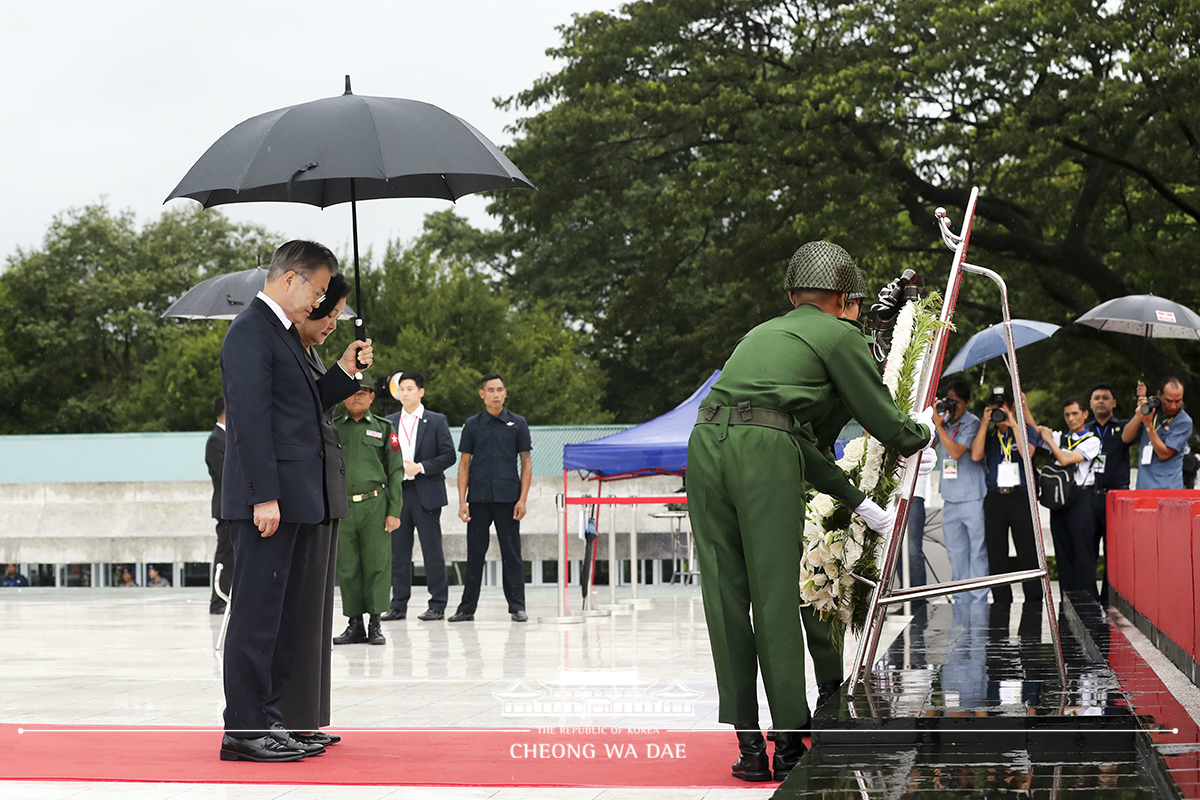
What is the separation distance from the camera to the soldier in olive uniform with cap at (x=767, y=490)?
454 cm

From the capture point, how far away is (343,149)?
552 centimetres

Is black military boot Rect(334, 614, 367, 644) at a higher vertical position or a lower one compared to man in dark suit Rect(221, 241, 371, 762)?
lower

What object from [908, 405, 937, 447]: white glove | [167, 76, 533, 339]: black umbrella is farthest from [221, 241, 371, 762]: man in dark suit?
[908, 405, 937, 447]: white glove

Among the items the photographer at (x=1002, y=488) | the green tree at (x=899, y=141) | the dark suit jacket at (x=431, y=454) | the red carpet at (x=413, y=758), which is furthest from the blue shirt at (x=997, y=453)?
the green tree at (x=899, y=141)

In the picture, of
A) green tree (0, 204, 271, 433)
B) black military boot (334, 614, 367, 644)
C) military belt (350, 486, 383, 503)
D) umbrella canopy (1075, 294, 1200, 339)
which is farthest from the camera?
green tree (0, 204, 271, 433)

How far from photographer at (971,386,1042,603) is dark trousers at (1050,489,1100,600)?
37 centimetres

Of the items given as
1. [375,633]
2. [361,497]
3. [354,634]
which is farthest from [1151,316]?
[354,634]

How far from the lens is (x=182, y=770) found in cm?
487

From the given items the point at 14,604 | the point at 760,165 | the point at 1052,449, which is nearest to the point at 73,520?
the point at 14,604

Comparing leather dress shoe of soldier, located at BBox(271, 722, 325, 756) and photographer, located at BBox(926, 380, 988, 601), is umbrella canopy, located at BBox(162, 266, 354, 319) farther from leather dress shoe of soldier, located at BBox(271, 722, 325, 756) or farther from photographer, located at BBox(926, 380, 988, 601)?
photographer, located at BBox(926, 380, 988, 601)

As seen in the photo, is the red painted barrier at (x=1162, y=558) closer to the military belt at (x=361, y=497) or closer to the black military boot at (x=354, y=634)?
the military belt at (x=361, y=497)

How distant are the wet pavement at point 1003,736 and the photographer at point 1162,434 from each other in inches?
218

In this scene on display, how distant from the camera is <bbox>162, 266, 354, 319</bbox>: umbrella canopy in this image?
925 centimetres

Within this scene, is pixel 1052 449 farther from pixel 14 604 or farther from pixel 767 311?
pixel 767 311
